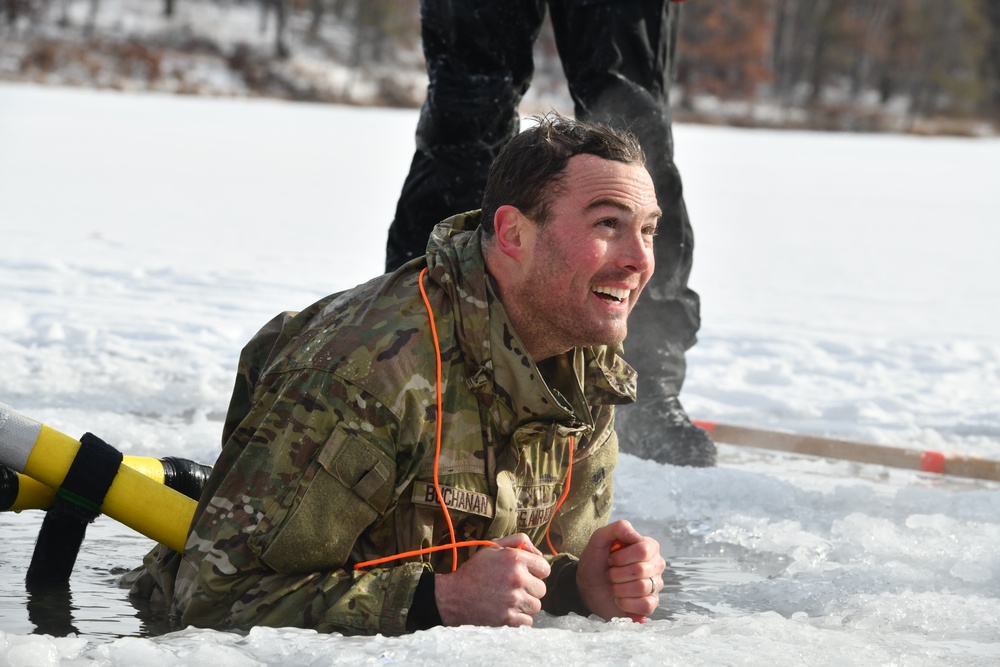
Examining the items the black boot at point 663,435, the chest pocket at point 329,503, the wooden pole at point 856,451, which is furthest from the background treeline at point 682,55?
the chest pocket at point 329,503

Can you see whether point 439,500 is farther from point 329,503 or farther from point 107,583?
point 107,583

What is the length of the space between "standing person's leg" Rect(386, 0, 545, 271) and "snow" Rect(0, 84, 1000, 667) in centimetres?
96

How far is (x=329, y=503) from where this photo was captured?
7.34ft

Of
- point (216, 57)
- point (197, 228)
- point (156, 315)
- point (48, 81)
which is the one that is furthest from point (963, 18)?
point (156, 315)

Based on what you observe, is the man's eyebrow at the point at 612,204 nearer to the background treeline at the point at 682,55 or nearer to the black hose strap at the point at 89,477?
the black hose strap at the point at 89,477

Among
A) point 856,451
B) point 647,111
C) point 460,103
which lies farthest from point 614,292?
point 856,451

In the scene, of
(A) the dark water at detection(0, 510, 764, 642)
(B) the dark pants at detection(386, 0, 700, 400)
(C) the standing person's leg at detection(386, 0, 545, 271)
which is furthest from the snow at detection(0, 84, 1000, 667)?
(C) the standing person's leg at detection(386, 0, 545, 271)

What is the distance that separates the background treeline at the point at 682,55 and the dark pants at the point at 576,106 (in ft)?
97.5

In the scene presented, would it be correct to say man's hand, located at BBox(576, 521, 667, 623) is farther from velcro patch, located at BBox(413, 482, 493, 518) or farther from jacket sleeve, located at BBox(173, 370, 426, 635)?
jacket sleeve, located at BBox(173, 370, 426, 635)

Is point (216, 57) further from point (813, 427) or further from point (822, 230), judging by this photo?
point (813, 427)

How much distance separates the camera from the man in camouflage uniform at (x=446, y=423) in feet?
7.42

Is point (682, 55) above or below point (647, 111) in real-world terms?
above

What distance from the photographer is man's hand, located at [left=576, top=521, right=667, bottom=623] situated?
8.12 ft

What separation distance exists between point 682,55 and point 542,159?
49.5 meters
